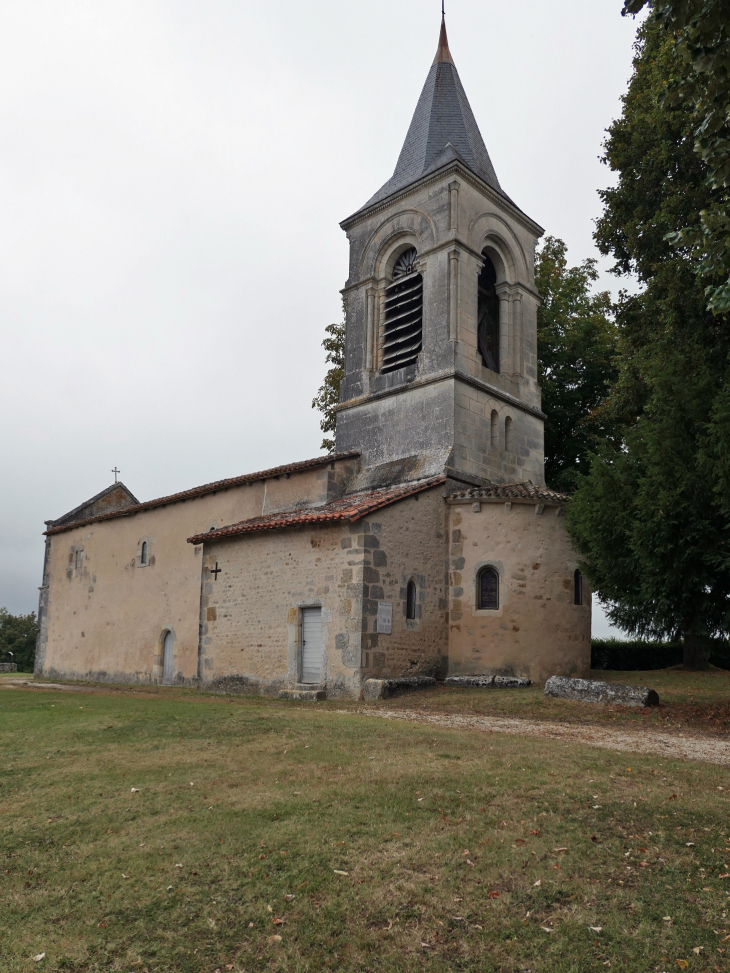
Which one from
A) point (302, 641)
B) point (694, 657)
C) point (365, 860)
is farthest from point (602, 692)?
point (365, 860)

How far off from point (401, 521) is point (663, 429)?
6135mm

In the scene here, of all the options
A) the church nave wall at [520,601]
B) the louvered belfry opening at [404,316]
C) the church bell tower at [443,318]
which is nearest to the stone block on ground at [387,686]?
the church nave wall at [520,601]

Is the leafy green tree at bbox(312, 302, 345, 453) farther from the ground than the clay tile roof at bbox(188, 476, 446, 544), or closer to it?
farther from the ground

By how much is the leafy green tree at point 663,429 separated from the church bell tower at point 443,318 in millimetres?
4778

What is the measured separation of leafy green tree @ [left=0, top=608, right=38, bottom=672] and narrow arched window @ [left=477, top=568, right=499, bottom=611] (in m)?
54.1

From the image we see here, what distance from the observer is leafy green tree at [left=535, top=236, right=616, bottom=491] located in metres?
25.7

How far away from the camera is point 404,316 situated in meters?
21.8

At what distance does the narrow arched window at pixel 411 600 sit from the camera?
17125mm

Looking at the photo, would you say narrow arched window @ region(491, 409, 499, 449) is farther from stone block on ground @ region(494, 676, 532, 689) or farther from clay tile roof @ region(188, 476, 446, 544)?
stone block on ground @ region(494, 676, 532, 689)

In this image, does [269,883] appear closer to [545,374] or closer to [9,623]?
[545,374]

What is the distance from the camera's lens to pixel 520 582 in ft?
56.6

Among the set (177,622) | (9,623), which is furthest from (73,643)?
(9,623)

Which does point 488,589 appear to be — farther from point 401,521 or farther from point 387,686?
point 387,686

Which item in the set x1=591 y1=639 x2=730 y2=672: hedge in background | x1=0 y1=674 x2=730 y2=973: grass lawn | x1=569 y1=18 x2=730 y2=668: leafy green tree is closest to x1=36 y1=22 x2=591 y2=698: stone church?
x1=569 y1=18 x2=730 y2=668: leafy green tree
